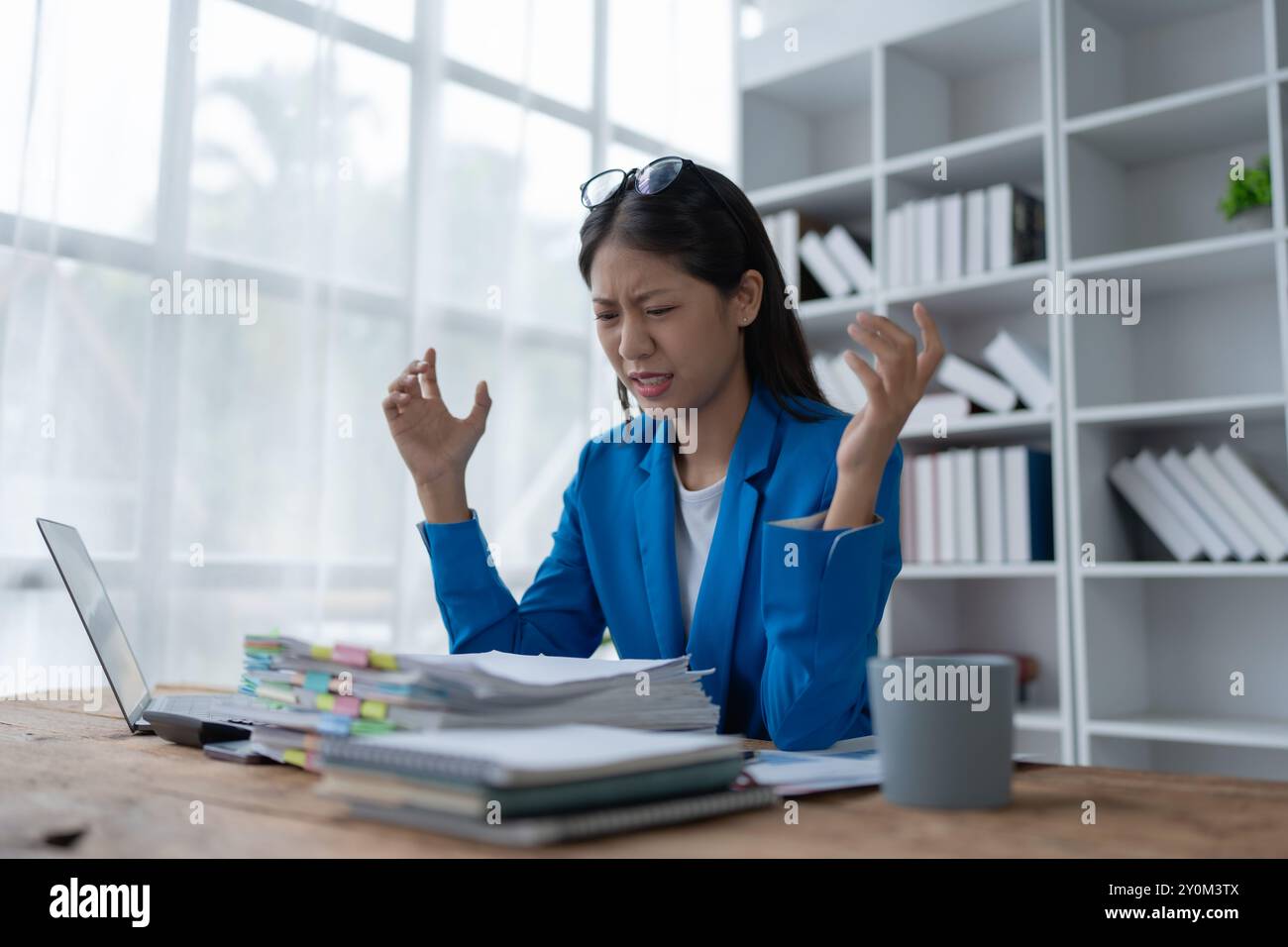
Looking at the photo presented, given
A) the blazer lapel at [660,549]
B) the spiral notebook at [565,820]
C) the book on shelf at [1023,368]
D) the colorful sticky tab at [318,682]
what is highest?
the book on shelf at [1023,368]

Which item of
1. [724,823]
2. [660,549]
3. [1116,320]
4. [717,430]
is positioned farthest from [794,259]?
[724,823]

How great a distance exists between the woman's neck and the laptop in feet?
2.28

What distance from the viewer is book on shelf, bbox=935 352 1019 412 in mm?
2631

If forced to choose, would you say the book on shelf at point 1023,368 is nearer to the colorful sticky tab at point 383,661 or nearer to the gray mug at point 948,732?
the gray mug at point 948,732

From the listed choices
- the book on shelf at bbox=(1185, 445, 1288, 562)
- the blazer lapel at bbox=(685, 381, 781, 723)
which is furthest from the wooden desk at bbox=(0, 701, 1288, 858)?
the book on shelf at bbox=(1185, 445, 1288, 562)

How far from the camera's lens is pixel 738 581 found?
1363 mm

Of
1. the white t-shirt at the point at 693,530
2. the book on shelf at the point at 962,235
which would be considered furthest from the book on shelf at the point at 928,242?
the white t-shirt at the point at 693,530

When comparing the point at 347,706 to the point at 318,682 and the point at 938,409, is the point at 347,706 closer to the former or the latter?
the point at 318,682

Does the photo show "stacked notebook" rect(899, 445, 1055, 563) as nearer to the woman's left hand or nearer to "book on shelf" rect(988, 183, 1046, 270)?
"book on shelf" rect(988, 183, 1046, 270)

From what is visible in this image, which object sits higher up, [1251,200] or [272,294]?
[1251,200]

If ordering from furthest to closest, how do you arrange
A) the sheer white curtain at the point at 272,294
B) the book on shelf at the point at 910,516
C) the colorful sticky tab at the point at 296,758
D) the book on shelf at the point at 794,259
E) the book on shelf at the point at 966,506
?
the book on shelf at the point at 794,259, the book on shelf at the point at 910,516, the book on shelf at the point at 966,506, the sheer white curtain at the point at 272,294, the colorful sticky tab at the point at 296,758

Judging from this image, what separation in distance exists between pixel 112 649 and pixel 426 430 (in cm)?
46

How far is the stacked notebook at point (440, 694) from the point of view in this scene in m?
0.76
